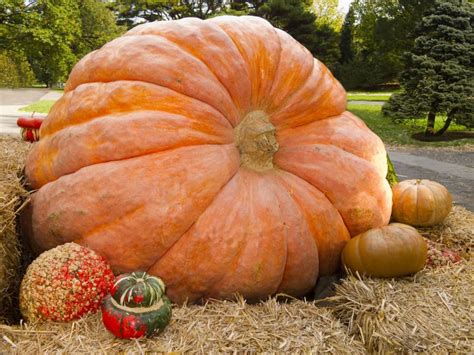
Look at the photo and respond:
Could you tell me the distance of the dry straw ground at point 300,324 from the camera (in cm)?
191

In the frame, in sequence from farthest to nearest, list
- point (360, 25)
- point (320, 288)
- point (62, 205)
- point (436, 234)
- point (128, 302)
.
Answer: point (360, 25) < point (436, 234) < point (320, 288) < point (62, 205) < point (128, 302)

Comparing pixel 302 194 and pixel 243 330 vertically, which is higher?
pixel 302 194

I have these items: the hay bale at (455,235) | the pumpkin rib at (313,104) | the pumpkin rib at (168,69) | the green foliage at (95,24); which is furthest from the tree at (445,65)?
the green foliage at (95,24)

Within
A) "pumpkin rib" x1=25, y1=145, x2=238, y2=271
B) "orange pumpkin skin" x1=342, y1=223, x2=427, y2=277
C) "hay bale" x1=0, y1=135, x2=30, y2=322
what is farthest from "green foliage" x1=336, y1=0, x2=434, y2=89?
"hay bale" x1=0, y1=135, x2=30, y2=322

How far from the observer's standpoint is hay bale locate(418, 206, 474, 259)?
3232 mm

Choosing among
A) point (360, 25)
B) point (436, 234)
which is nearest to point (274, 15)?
point (360, 25)

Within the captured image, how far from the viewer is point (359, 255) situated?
8.28 feet

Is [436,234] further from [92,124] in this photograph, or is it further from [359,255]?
[92,124]

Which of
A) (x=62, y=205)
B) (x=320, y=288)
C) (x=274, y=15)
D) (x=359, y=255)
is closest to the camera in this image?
(x=62, y=205)

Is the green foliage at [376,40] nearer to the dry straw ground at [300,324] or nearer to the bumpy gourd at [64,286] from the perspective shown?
the dry straw ground at [300,324]

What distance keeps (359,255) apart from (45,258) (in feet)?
5.24

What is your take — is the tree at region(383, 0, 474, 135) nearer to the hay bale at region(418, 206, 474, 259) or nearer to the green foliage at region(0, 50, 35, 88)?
the hay bale at region(418, 206, 474, 259)

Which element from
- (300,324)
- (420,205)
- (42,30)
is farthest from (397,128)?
(300,324)

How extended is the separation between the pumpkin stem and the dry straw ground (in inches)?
30.0
